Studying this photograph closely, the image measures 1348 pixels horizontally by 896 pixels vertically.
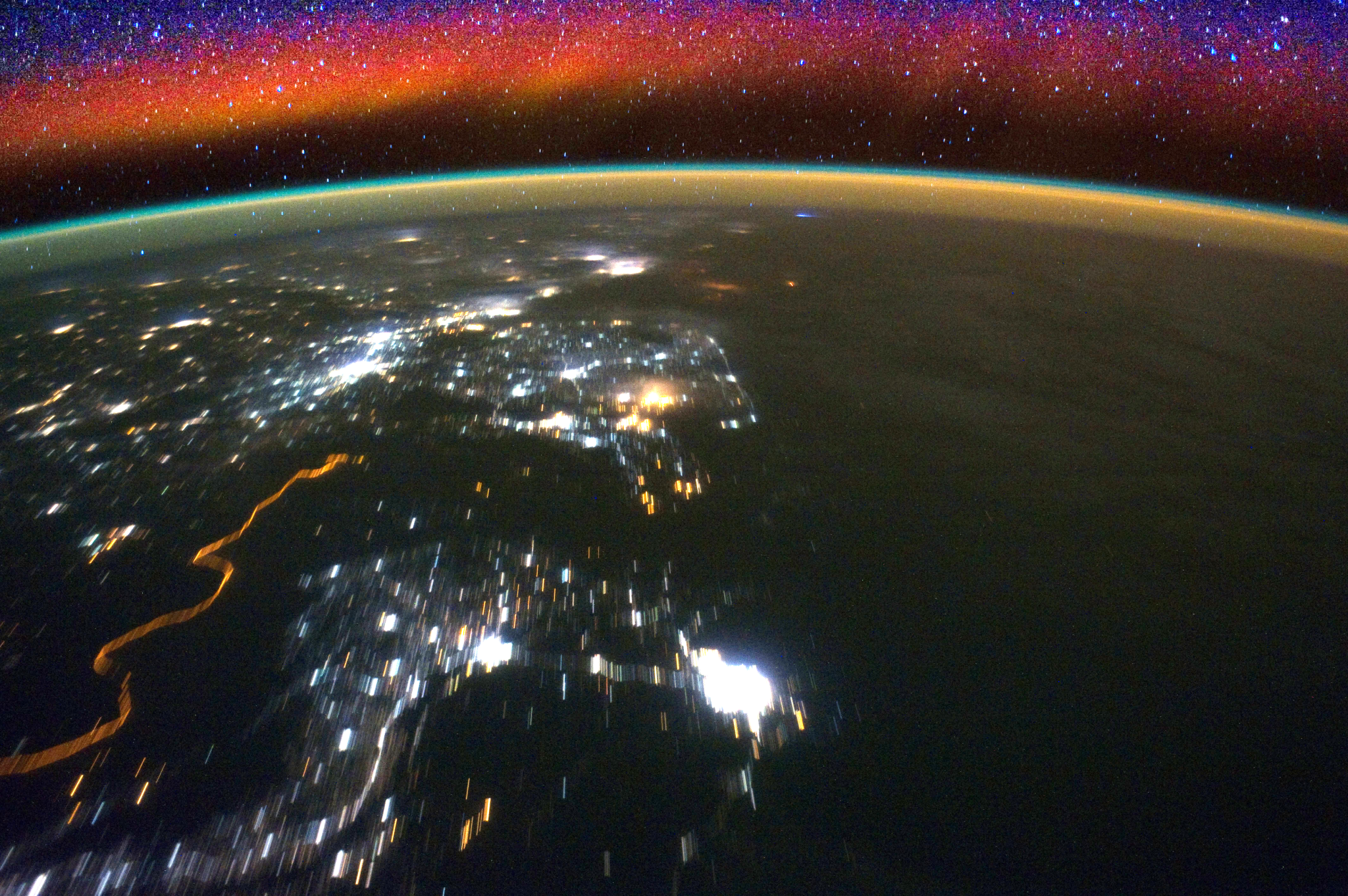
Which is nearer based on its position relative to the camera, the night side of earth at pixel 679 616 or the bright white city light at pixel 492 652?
the night side of earth at pixel 679 616

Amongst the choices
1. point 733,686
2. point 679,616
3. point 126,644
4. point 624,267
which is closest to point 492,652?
point 679,616

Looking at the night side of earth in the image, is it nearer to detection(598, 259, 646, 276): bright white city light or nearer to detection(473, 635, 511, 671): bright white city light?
detection(473, 635, 511, 671): bright white city light

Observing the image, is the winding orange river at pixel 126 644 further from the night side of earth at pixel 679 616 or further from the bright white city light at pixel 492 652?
the bright white city light at pixel 492 652

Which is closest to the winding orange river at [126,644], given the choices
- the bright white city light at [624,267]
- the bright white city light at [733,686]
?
the bright white city light at [733,686]

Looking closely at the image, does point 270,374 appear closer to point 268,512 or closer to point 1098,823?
point 268,512

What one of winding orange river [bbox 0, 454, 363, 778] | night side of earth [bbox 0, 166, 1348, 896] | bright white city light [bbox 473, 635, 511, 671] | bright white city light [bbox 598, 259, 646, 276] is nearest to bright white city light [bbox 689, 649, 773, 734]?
night side of earth [bbox 0, 166, 1348, 896]

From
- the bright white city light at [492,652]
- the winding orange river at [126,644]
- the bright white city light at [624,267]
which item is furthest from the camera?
the bright white city light at [624,267]

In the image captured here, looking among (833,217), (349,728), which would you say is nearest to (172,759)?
(349,728)
